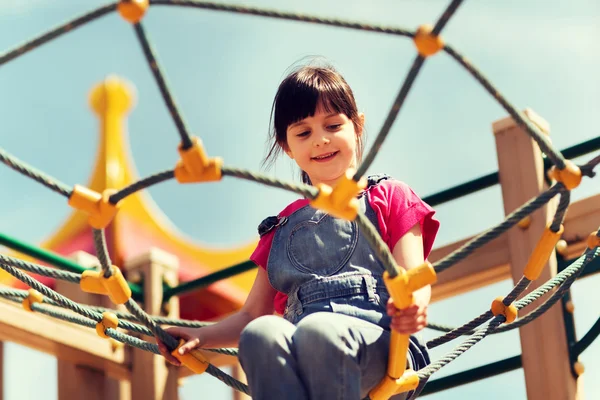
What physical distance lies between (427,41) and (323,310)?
1.84 ft

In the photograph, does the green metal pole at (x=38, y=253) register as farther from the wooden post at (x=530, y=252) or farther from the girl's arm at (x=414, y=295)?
the girl's arm at (x=414, y=295)

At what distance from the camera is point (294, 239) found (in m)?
2.07

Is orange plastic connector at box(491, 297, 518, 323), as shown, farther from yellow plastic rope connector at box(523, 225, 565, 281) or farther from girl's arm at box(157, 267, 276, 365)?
girl's arm at box(157, 267, 276, 365)

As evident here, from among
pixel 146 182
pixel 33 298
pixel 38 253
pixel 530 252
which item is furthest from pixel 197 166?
pixel 38 253

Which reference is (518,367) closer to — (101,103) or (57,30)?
(57,30)

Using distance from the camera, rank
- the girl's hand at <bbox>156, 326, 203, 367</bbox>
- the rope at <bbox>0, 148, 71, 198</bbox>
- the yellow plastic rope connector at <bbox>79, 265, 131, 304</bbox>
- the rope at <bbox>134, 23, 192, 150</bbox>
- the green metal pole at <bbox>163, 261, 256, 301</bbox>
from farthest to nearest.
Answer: the green metal pole at <bbox>163, 261, 256, 301</bbox>, the girl's hand at <bbox>156, 326, 203, 367</bbox>, the yellow plastic rope connector at <bbox>79, 265, 131, 304</bbox>, the rope at <bbox>0, 148, 71, 198</bbox>, the rope at <bbox>134, 23, 192, 150</bbox>

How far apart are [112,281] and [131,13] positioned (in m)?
0.53

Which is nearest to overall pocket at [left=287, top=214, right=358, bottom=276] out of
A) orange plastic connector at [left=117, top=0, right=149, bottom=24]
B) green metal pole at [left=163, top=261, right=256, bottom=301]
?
orange plastic connector at [left=117, top=0, right=149, bottom=24]

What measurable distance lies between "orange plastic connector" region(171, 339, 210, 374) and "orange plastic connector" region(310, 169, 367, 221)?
1.75ft

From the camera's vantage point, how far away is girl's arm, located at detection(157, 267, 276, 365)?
6.59 feet

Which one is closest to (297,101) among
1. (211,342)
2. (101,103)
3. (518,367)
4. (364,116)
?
(364,116)

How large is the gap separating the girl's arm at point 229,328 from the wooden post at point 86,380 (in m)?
1.21

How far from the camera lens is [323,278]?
1957mm

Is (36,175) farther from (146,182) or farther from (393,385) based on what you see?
(393,385)
